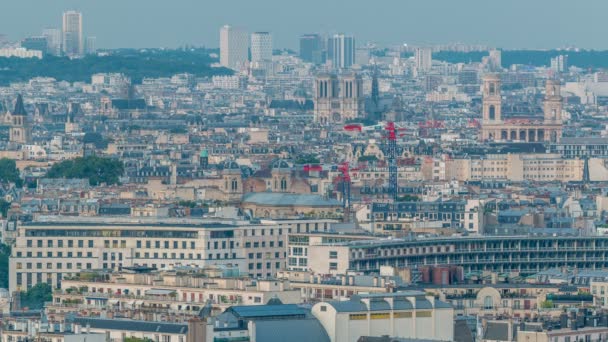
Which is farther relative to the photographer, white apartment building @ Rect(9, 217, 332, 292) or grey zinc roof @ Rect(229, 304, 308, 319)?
white apartment building @ Rect(9, 217, 332, 292)

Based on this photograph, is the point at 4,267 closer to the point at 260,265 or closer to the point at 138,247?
the point at 138,247

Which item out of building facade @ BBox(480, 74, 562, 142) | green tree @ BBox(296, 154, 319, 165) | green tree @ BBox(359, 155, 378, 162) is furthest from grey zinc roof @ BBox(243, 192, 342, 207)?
building facade @ BBox(480, 74, 562, 142)

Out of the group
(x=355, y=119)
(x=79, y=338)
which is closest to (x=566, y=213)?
(x=79, y=338)

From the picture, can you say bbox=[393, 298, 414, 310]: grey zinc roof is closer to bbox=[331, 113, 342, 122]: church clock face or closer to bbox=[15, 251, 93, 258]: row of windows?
bbox=[15, 251, 93, 258]: row of windows

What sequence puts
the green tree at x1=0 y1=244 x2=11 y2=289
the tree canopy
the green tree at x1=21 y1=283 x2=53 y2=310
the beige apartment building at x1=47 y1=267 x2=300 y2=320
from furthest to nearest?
the tree canopy < the green tree at x1=0 y1=244 x2=11 y2=289 < the green tree at x1=21 y1=283 x2=53 y2=310 < the beige apartment building at x1=47 y1=267 x2=300 y2=320

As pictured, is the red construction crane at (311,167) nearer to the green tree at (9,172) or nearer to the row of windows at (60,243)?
the green tree at (9,172)

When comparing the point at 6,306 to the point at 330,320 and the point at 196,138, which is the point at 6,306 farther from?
the point at 196,138
